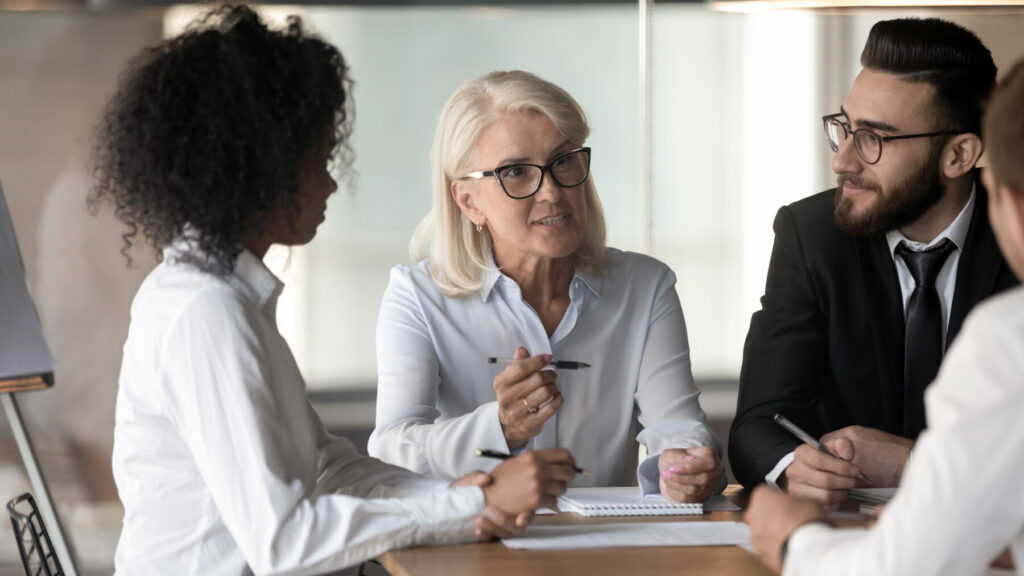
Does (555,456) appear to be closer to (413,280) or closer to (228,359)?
(228,359)

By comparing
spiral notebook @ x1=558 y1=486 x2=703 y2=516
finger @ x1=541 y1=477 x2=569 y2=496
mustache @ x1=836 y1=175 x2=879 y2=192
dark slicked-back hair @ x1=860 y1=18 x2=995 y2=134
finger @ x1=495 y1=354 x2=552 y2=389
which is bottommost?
spiral notebook @ x1=558 y1=486 x2=703 y2=516

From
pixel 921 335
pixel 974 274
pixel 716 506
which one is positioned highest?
pixel 974 274

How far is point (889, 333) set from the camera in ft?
8.02

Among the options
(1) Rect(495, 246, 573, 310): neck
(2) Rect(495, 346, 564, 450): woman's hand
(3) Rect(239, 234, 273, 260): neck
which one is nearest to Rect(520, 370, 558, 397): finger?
(2) Rect(495, 346, 564, 450): woman's hand

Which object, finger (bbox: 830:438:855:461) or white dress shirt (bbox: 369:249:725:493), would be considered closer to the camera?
finger (bbox: 830:438:855:461)

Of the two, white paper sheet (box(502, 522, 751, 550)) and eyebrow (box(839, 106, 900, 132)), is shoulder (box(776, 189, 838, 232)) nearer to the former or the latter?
eyebrow (box(839, 106, 900, 132))

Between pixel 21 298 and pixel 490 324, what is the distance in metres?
1.87

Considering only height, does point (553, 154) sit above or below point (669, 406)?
above

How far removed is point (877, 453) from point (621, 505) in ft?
1.68

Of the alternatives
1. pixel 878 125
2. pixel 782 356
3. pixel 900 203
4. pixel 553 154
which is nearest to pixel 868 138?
pixel 878 125

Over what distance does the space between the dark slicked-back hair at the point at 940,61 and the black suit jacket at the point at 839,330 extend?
190 millimetres

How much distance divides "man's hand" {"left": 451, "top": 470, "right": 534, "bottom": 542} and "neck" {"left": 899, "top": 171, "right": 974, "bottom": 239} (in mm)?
1339

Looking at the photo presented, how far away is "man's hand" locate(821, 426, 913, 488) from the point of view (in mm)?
2033

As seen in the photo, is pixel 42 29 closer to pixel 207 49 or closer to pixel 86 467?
pixel 86 467
